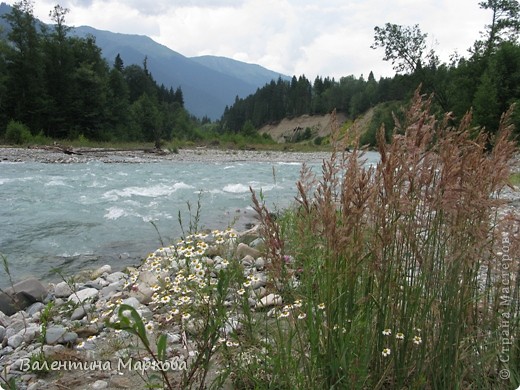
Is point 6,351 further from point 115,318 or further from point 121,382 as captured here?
point 121,382

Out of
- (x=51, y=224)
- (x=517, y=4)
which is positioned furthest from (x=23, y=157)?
(x=517, y=4)

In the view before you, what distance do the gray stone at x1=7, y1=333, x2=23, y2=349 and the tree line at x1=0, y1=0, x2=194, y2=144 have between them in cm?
3758

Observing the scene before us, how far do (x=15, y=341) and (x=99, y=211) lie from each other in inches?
289

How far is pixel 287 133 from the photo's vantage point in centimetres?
10788

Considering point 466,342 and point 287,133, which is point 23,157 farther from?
point 287,133

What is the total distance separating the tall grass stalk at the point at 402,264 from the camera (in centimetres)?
178

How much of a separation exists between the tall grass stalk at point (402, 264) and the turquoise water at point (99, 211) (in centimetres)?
137

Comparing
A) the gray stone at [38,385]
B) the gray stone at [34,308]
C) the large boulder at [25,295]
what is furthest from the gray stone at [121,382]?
the large boulder at [25,295]

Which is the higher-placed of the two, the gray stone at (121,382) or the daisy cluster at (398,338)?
the daisy cluster at (398,338)

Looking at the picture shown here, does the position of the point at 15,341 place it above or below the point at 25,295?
above

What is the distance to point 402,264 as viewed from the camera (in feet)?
6.52

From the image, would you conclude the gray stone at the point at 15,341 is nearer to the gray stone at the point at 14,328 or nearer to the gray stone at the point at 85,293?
the gray stone at the point at 14,328

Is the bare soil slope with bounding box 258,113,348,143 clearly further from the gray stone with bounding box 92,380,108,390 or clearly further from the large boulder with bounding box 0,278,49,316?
the gray stone with bounding box 92,380,108,390

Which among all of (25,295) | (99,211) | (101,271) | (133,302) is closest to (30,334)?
(133,302)
